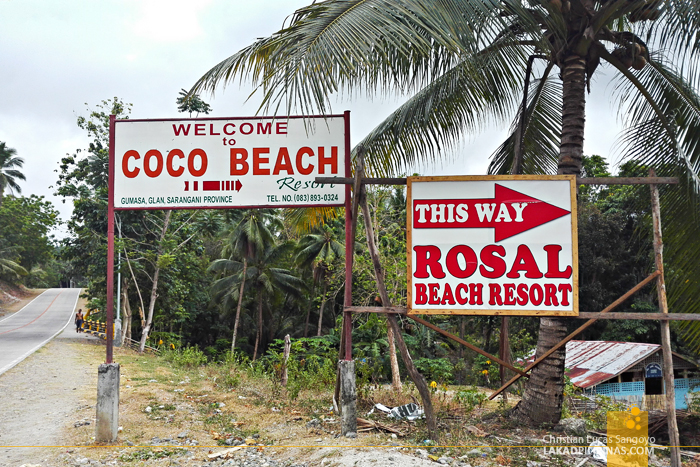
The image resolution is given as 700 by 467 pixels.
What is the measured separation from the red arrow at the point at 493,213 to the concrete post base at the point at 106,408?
159 inches

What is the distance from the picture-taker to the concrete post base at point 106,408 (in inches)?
244

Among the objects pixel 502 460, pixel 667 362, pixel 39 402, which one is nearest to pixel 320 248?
pixel 39 402

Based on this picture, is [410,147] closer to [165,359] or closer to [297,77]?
[297,77]

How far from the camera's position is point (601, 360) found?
56.7 ft

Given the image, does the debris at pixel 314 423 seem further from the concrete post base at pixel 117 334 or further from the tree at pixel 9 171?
the tree at pixel 9 171

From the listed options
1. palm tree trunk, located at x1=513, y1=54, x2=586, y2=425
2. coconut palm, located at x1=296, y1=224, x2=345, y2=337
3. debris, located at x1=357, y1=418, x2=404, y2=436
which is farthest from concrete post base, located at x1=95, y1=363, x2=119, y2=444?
coconut palm, located at x1=296, y1=224, x2=345, y2=337

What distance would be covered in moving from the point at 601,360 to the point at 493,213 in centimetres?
1377

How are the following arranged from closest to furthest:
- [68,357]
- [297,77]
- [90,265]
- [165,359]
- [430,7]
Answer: [297,77] → [430,7] → [68,357] → [165,359] → [90,265]

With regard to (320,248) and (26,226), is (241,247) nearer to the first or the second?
(320,248)

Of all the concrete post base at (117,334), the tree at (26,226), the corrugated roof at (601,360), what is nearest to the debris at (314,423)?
the corrugated roof at (601,360)

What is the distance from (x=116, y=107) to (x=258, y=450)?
1868 centimetres

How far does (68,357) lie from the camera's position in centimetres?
1656

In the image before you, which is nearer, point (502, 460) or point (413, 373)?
point (502, 460)

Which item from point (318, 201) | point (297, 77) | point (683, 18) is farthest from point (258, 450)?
point (683, 18)
